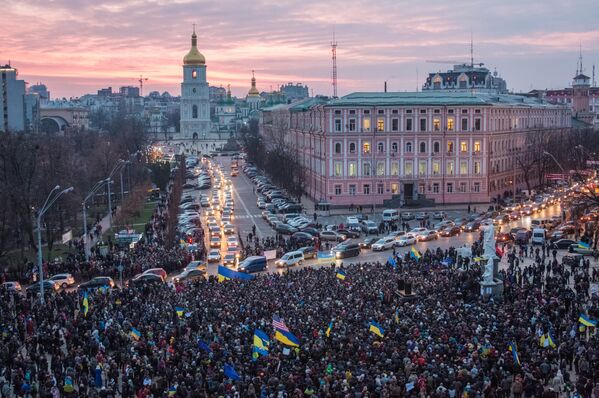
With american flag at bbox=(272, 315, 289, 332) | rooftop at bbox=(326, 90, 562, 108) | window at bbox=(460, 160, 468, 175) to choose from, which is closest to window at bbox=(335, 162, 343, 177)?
rooftop at bbox=(326, 90, 562, 108)

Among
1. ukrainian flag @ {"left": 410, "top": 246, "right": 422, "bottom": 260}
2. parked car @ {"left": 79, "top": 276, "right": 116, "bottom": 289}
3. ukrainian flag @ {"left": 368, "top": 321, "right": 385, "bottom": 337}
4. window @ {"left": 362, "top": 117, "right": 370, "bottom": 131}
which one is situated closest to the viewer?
ukrainian flag @ {"left": 368, "top": 321, "right": 385, "bottom": 337}

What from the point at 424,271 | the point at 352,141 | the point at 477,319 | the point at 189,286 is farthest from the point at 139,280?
the point at 352,141

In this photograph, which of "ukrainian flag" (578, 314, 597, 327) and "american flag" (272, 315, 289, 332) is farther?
"ukrainian flag" (578, 314, 597, 327)

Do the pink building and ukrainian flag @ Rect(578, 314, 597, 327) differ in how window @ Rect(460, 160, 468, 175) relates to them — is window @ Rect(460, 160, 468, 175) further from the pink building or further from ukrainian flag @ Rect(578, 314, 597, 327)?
ukrainian flag @ Rect(578, 314, 597, 327)

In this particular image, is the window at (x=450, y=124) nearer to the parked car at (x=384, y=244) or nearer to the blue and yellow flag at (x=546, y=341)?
the parked car at (x=384, y=244)

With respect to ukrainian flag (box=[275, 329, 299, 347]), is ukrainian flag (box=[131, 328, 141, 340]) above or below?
below

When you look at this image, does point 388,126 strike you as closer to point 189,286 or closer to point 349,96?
point 349,96

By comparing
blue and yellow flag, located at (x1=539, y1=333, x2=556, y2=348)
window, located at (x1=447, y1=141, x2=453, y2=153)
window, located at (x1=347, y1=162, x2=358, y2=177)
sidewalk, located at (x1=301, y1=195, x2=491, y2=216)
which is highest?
window, located at (x1=447, y1=141, x2=453, y2=153)
